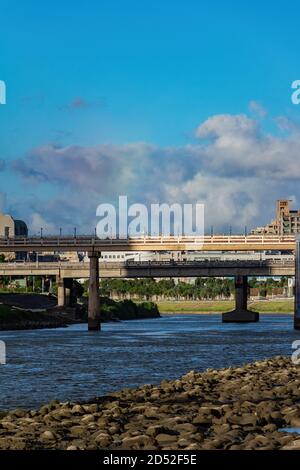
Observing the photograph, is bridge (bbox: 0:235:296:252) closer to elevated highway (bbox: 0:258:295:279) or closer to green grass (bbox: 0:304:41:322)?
elevated highway (bbox: 0:258:295:279)

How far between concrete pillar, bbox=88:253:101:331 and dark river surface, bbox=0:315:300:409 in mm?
23281

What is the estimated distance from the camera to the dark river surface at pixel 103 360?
189 feet

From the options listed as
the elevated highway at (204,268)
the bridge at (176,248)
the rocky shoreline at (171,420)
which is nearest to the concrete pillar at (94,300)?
the bridge at (176,248)

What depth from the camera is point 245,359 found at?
277 feet

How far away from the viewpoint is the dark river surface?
57594 millimetres

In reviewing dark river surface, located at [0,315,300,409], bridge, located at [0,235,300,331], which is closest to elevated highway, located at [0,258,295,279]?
bridge, located at [0,235,300,331]

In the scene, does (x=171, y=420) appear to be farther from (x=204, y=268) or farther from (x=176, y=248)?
(x=204, y=268)

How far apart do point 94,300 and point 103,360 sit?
7596 cm

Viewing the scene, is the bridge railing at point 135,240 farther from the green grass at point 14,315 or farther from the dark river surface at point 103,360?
the dark river surface at point 103,360

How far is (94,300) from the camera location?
523 ft

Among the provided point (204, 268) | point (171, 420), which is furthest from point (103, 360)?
point (204, 268)
